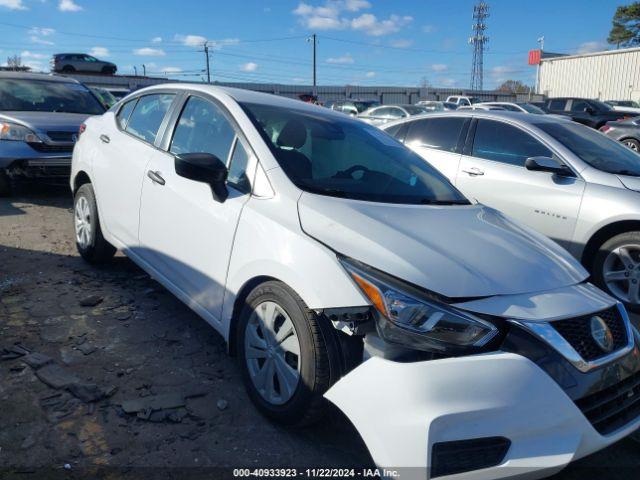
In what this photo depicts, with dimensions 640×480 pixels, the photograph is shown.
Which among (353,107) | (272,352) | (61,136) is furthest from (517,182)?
(353,107)

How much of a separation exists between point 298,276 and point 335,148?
125 centimetres

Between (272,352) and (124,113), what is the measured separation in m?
2.94

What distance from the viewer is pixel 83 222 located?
15.6 ft

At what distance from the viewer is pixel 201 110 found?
3568 mm

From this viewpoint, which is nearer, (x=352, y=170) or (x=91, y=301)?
(x=352, y=170)

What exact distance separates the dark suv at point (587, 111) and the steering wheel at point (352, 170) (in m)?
19.6

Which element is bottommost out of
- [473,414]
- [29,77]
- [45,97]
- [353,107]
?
[473,414]

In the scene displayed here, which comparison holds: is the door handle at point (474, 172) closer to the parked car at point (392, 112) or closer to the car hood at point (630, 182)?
the car hood at point (630, 182)

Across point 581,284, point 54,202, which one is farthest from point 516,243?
point 54,202

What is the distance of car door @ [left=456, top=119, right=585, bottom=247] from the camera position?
482cm

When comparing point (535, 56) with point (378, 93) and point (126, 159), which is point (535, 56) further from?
point (126, 159)

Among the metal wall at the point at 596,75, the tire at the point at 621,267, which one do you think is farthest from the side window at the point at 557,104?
the metal wall at the point at 596,75

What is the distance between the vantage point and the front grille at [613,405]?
6.79ft

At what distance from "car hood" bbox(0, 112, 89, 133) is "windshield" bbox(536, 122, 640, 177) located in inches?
237
